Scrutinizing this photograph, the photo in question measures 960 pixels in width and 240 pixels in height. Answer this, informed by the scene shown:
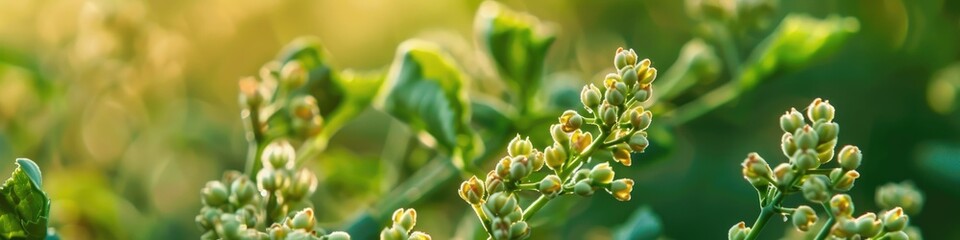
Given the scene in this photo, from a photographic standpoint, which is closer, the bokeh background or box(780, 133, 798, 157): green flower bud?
box(780, 133, 798, 157): green flower bud

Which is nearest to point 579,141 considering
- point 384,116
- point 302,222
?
point 302,222

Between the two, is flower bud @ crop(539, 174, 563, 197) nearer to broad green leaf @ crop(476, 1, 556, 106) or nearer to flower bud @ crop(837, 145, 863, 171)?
flower bud @ crop(837, 145, 863, 171)

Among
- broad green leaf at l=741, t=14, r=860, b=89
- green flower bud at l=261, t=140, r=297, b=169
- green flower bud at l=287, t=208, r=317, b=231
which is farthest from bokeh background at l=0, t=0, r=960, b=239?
green flower bud at l=287, t=208, r=317, b=231

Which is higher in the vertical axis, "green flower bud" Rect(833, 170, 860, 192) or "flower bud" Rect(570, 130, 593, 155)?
"flower bud" Rect(570, 130, 593, 155)

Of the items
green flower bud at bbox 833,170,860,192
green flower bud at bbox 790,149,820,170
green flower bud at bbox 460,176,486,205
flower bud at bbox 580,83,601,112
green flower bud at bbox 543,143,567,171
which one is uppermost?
flower bud at bbox 580,83,601,112

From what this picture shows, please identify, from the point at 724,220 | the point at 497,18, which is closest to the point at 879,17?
the point at 724,220

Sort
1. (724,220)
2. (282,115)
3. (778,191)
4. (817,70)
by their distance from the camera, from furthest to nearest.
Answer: (817,70) < (724,220) < (282,115) < (778,191)

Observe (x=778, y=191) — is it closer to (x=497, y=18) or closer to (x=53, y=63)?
(x=497, y=18)
